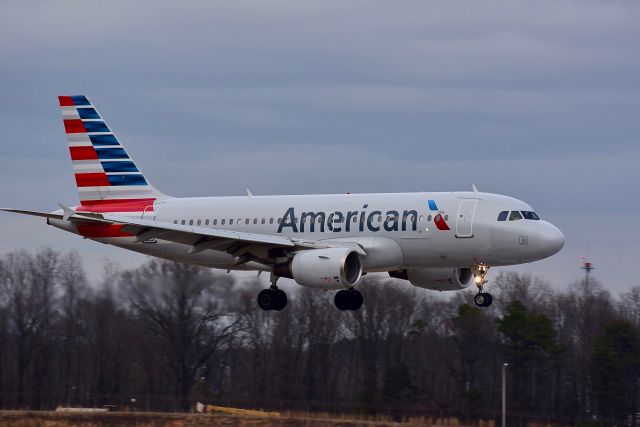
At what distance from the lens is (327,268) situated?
60.2 meters

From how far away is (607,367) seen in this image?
89.4 m

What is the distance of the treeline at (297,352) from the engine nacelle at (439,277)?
328 inches

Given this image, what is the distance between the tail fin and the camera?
69.7 m

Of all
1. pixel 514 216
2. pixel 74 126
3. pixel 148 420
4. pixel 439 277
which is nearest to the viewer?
pixel 514 216

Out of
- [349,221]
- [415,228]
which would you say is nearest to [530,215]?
[415,228]

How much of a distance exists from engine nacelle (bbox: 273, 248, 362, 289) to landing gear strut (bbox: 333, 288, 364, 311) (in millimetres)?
4812

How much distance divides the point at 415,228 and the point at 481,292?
3.76 meters

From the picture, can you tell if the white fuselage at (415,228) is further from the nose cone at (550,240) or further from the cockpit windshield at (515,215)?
the cockpit windshield at (515,215)

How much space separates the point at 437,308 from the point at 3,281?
31.2m

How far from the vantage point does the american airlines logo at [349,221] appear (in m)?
61.7

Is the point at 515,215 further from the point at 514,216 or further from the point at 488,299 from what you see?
the point at 488,299

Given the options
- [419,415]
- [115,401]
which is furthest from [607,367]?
[115,401]

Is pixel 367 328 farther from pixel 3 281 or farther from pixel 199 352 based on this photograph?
pixel 3 281

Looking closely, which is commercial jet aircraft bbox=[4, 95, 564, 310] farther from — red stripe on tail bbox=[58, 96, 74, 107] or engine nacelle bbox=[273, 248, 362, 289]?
red stripe on tail bbox=[58, 96, 74, 107]
